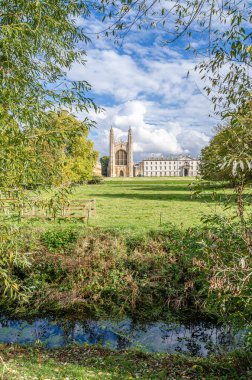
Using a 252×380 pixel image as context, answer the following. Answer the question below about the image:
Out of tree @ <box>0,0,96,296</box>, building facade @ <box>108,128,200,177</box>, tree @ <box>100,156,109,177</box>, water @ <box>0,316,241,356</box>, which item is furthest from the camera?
tree @ <box>100,156,109,177</box>

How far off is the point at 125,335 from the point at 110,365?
8.25ft

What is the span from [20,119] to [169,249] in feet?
27.3

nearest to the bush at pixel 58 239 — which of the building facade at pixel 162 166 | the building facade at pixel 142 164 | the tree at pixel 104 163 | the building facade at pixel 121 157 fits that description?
the building facade at pixel 142 164

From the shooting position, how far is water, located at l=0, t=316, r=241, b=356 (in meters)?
8.40

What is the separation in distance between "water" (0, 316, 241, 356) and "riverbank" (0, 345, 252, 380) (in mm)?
1043

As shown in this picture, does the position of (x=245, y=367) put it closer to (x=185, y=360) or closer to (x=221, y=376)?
(x=221, y=376)

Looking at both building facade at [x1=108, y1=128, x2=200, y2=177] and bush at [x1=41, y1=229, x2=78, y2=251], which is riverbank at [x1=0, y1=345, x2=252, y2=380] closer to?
bush at [x1=41, y1=229, x2=78, y2=251]

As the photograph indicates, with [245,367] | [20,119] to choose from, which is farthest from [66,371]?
[20,119]

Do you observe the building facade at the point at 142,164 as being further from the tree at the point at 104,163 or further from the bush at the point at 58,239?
the bush at the point at 58,239

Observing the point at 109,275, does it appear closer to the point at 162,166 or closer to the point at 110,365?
the point at 110,365

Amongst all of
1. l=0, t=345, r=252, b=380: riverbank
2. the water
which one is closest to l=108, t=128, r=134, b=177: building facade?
the water

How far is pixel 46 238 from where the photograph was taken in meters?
12.5

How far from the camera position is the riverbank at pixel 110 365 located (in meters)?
5.66

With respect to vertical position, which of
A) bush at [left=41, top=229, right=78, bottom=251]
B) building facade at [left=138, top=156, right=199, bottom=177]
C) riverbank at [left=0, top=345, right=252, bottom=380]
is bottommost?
riverbank at [left=0, top=345, right=252, bottom=380]
